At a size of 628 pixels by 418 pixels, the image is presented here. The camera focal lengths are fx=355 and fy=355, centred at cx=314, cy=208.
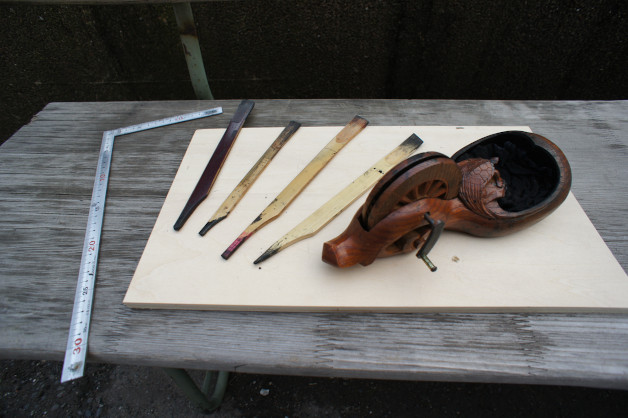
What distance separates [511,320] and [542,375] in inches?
5.0

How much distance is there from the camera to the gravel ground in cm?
155

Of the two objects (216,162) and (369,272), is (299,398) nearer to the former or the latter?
(369,272)

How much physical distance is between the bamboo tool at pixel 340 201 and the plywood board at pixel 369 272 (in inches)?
0.8

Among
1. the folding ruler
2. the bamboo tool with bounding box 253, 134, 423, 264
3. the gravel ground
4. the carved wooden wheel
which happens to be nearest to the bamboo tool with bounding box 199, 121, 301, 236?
the bamboo tool with bounding box 253, 134, 423, 264

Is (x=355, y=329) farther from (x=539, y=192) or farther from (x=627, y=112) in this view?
(x=627, y=112)

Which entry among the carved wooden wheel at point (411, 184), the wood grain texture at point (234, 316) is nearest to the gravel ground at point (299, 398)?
the wood grain texture at point (234, 316)

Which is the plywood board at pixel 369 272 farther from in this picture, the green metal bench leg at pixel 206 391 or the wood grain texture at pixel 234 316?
the green metal bench leg at pixel 206 391

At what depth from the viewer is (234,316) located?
90 centimetres

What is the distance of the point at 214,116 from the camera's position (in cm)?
152

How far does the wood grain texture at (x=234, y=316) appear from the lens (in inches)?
32.1

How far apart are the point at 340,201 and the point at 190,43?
932mm

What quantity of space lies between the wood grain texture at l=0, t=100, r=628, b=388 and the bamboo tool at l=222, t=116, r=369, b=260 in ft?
0.55

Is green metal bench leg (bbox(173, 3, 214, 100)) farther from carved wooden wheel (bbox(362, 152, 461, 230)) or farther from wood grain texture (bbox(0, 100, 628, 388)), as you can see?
carved wooden wheel (bbox(362, 152, 461, 230))

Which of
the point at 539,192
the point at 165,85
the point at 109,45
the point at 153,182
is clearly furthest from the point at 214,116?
the point at 539,192
